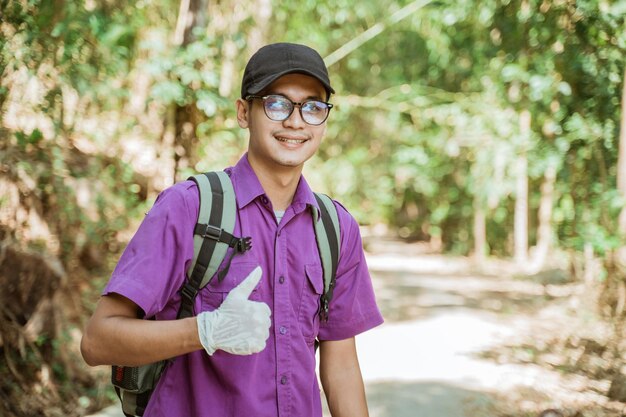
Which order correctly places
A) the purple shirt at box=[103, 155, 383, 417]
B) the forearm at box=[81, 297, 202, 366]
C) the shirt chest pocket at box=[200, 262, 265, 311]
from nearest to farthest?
the forearm at box=[81, 297, 202, 366] < the purple shirt at box=[103, 155, 383, 417] < the shirt chest pocket at box=[200, 262, 265, 311]

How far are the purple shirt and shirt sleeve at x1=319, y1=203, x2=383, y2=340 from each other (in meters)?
0.18

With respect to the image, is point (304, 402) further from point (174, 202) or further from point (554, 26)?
point (554, 26)

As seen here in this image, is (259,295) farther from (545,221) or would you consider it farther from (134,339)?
(545,221)

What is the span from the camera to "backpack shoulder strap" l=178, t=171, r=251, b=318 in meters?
1.99

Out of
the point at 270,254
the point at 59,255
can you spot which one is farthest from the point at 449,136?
the point at 270,254

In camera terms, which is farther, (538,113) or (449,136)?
(449,136)

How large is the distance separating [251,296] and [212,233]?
0.79ft

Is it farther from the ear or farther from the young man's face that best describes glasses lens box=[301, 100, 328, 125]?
the ear

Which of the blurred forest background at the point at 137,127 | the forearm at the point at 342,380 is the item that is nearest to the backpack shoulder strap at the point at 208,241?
the forearm at the point at 342,380

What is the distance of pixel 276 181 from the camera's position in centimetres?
232

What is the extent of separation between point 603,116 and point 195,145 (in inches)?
184

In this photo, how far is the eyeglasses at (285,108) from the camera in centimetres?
221

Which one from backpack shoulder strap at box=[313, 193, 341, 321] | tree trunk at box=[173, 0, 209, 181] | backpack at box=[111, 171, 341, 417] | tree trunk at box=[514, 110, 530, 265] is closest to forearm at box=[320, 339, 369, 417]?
backpack shoulder strap at box=[313, 193, 341, 321]

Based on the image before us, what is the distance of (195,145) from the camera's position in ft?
26.5
